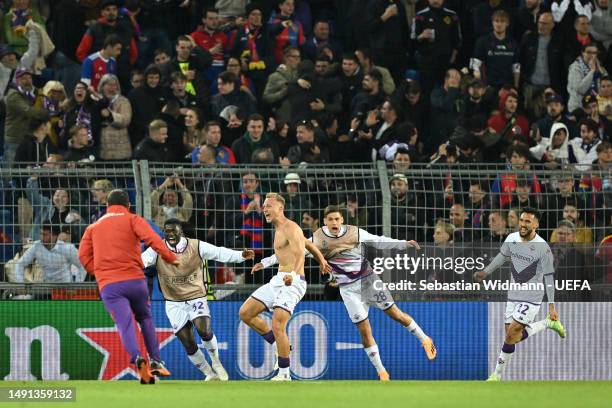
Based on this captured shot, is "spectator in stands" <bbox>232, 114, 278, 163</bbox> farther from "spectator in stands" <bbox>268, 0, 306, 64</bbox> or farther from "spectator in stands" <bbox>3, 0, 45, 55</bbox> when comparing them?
"spectator in stands" <bbox>3, 0, 45, 55</bbox>

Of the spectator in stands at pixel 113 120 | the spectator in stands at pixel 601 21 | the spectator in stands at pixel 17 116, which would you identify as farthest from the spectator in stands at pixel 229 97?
the spectator in stands at pixel 601 21

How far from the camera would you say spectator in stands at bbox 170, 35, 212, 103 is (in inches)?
869

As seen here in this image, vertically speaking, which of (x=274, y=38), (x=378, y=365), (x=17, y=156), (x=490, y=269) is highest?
(x=274, y=38)

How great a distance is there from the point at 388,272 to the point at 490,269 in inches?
48.7

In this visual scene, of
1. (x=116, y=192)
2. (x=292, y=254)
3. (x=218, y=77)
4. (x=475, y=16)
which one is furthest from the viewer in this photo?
(x=475, y=16)

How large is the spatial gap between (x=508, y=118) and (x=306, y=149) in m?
3.72

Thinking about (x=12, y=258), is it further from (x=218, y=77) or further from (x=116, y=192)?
(x=218, y=77)

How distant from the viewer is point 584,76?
76.0 ft

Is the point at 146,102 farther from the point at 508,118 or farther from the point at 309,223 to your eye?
the point at 508,118

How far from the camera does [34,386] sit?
584 inches

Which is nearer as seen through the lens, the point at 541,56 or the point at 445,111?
the point at 445,111

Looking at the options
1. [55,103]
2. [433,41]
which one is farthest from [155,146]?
Answer: [433,41]

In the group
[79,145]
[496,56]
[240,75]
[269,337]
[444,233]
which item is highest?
[496,56]

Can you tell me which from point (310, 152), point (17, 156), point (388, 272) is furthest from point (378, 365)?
point (17, 156)
